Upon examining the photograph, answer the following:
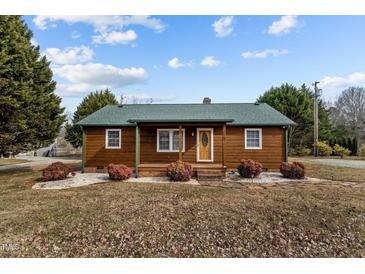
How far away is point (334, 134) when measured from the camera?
99.3 feet

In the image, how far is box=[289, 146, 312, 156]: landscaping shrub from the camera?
2494 centimetres

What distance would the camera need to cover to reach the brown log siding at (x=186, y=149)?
1193cm

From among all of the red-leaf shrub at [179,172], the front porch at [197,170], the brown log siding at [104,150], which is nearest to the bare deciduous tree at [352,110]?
the front porch at [197,170]

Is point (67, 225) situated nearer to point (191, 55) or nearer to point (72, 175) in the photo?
point (72, 175)

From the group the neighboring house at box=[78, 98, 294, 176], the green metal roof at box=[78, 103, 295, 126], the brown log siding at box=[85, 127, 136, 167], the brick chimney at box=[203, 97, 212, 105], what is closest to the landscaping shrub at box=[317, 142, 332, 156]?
the green metal roof at box=[78, 103, 295, 126]

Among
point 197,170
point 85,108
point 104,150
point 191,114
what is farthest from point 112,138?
point 85,108

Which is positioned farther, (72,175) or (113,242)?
(72,175)

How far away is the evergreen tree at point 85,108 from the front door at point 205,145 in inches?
686

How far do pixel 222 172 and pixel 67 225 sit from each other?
7183mm

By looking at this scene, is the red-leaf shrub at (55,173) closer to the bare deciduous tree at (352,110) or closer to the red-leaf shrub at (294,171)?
the red-leaf shrub at (294,171)

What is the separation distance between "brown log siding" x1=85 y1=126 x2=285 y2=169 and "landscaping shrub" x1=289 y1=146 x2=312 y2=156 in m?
16.0

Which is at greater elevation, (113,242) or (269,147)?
(269,147)
